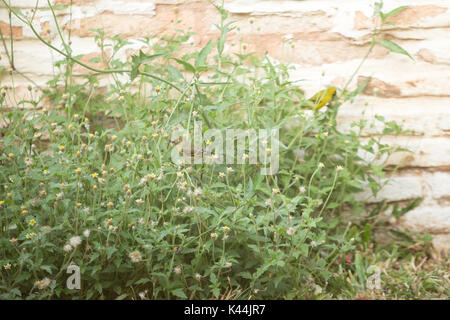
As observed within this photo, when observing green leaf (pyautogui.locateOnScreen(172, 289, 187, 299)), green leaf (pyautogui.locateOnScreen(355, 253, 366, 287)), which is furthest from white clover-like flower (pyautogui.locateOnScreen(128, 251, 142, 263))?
green leaf (pyautogui.locateOnScreen(355, 253, 366, 287))

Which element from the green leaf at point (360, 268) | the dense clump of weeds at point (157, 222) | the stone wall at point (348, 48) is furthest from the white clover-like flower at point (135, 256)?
the stone wall at point (348, 48)

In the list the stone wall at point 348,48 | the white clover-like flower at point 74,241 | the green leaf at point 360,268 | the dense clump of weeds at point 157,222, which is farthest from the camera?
the stone wall at point 348,48

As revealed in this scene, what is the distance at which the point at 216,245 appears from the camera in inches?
70.2

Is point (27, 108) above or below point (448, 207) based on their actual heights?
above

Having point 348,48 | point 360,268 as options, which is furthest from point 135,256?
point 348,48

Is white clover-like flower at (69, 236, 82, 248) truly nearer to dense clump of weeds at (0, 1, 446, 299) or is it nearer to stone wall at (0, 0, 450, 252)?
dense clump of weeds at (0, 1, 446, 299)

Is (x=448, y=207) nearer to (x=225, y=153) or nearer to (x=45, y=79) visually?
(x=225, y=153)

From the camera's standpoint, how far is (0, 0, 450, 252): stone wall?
7.90 ft

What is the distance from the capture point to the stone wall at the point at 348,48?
7.90 feet

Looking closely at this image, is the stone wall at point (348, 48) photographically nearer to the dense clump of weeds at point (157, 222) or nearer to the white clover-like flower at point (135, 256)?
the dense clump of weeds at point (157, 222)

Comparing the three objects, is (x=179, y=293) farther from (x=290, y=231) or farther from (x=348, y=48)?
(x=348, y=48)

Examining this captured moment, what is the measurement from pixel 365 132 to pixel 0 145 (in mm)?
2031

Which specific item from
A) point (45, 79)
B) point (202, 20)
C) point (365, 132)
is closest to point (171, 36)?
point (202, 20)

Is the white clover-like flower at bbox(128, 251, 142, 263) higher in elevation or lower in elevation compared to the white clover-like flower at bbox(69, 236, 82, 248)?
lower
